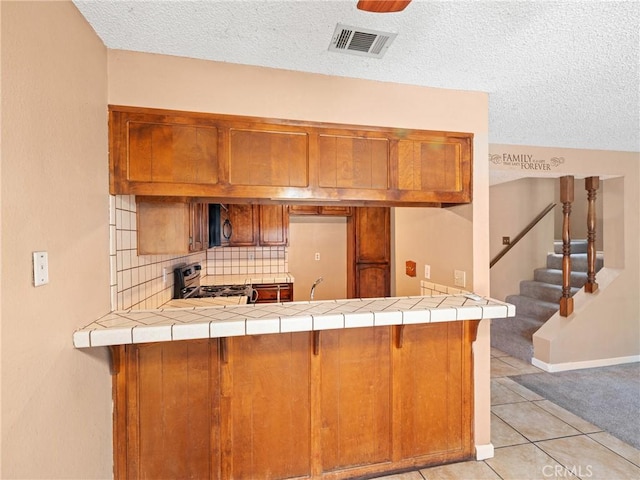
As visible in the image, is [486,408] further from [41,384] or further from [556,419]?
[41,384]

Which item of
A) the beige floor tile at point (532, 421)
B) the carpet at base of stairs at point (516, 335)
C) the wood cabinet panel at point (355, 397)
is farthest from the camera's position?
the carpet at base of stairs at point (516, 335)

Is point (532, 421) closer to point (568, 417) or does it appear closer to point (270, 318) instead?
point (568, 417)

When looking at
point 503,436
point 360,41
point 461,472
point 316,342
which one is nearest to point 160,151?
point 360,41

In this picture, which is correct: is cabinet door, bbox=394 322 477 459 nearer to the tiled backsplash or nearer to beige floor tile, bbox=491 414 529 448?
beige floor tile, bbox=491 414 529 448

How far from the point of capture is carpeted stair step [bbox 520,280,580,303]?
4145 millimetres

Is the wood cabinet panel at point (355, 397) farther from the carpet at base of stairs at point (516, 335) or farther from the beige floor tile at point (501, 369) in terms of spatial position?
the carpet at base of stairs at point (516, 335)

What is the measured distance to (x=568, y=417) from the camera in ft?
8.42

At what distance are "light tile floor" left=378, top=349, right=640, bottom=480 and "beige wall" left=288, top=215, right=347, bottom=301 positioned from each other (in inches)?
116

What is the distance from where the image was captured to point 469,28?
1.43m

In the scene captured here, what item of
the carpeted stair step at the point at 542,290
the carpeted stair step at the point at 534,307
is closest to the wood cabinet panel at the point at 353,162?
the carpeted stair step at the point at 534,307

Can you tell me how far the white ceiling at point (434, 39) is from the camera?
131 centimetres

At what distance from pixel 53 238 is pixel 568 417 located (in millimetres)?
3611

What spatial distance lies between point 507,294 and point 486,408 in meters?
3.17

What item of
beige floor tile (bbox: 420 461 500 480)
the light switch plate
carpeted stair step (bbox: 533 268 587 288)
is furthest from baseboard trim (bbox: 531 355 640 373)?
the light switch plate
